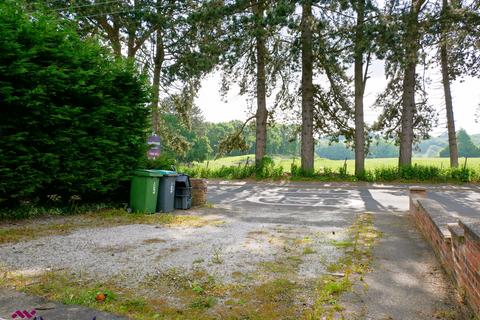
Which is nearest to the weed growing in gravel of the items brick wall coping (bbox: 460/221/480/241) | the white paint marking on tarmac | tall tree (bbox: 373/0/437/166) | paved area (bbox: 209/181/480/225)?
brick wall coping (bbox: 460/221/480/241)

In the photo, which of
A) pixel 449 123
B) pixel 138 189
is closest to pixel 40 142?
pixel 138 189

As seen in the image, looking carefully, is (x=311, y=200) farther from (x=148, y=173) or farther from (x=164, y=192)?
(x=148, y=173)

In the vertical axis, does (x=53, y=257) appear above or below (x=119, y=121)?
below

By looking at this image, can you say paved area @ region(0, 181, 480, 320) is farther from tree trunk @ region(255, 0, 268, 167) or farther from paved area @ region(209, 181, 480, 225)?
tree trunk @ region(255, 0, 268, 167)

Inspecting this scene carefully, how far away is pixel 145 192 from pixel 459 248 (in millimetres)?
6474

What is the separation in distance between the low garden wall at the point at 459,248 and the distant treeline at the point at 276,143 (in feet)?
54.7

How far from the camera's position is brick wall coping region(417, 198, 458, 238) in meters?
4.46

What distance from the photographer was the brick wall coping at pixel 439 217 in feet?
14.6

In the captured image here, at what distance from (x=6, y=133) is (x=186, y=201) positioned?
4.27 meters

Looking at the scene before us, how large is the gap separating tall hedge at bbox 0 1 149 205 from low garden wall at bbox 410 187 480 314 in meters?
6.54

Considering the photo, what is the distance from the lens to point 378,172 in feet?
61.4

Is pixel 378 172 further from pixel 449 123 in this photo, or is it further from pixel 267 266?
pixel 267 266

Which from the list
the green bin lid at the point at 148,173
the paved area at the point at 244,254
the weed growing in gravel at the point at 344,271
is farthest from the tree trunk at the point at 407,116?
the green bin lid at the point at 148,173

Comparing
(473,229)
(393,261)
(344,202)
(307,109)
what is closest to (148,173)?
(393,261)
